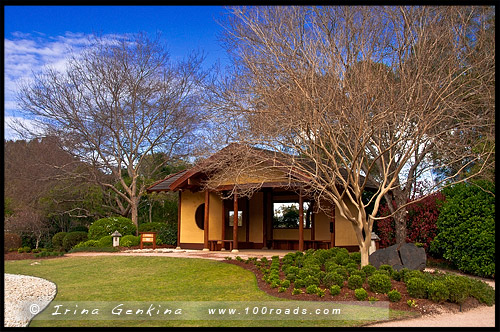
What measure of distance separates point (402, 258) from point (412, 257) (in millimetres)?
228

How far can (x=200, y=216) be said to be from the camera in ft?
68.7

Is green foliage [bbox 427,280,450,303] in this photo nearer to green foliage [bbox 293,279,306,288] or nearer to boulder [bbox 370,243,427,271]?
boulder [bbox 370,243,427,271]

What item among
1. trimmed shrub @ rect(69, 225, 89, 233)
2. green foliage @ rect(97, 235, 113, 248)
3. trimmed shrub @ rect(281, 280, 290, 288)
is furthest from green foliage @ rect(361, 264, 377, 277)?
trimmed shrub @ rect(69, 225, 89, 233)

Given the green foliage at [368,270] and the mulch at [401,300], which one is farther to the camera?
the green foliage at [368,270]

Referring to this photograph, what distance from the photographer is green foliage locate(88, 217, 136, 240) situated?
71.1 feet

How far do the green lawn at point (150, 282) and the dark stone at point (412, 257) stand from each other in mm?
3329

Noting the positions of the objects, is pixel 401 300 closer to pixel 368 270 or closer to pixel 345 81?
pixel 368 270

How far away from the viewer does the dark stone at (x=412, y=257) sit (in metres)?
11.3

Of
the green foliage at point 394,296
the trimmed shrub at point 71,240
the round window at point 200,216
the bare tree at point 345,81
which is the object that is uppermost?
the bare tree at point 345,81

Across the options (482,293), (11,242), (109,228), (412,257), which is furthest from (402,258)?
(11,242)

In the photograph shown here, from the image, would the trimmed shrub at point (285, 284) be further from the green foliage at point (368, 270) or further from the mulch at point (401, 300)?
the green foliage at point (368, 270)

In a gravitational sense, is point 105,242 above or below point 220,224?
below

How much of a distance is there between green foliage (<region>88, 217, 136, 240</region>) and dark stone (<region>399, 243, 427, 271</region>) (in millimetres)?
13988

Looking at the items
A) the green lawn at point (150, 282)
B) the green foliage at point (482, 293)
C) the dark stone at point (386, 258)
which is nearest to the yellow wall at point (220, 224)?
the green lawn at point (150, 282)
